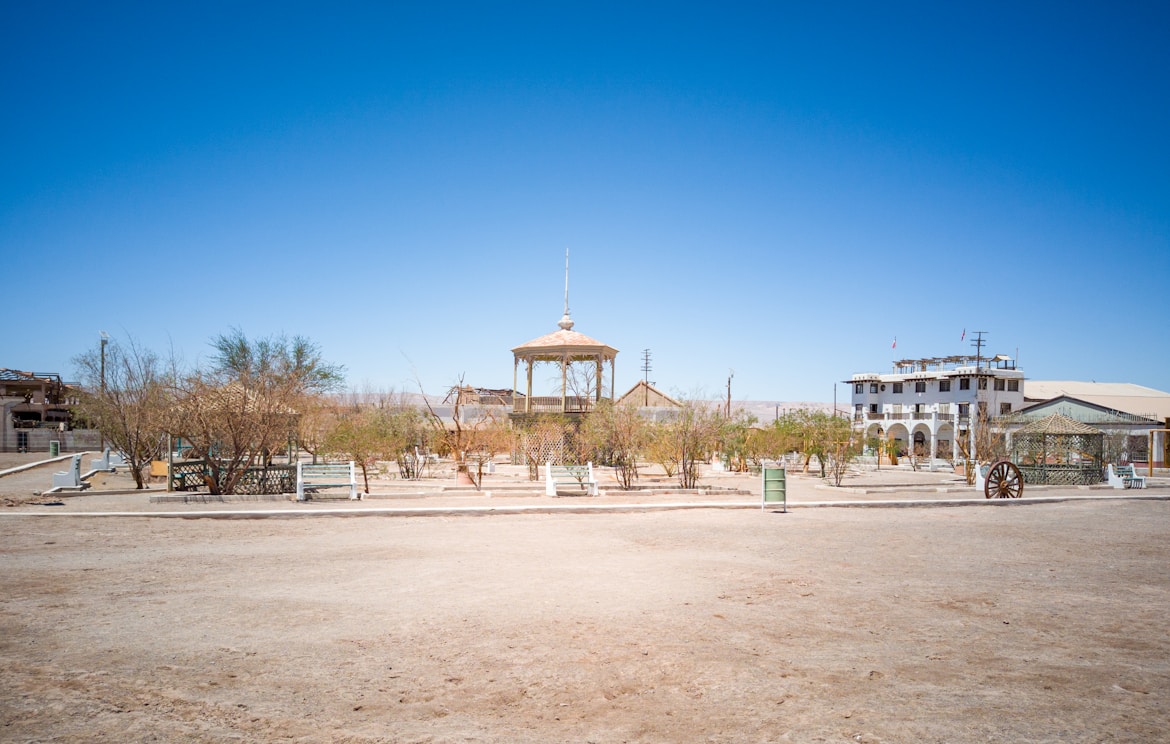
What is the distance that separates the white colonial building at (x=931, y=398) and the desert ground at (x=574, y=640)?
54.0 m

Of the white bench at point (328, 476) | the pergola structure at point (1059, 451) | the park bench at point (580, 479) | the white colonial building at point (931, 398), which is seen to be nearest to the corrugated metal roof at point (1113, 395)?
the white colonial building at point (931, 398)

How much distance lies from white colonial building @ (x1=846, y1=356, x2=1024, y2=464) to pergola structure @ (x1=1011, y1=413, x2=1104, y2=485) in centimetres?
2971

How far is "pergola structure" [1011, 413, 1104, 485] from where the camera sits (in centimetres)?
2752

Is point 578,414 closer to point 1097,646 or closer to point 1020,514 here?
point 1020,514

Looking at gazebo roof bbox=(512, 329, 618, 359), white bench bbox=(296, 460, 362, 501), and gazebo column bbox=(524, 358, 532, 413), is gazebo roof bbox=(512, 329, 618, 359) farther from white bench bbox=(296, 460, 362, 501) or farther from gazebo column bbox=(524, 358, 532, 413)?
white bench bbox=(296, 460, 362, 501)

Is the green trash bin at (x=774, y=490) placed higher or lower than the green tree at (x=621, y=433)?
lower

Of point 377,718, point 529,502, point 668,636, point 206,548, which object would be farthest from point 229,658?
point 529,502

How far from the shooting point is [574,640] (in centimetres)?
621

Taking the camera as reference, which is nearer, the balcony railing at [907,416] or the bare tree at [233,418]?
the bare tree at [233,418]

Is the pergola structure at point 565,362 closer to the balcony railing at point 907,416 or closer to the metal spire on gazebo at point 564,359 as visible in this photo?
the metal spire on gazebo at point 564,359

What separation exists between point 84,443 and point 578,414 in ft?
104

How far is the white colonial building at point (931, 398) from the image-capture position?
62.4 meters

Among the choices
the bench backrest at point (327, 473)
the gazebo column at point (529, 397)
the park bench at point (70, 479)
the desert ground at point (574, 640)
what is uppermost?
the gazebo column at point (529, 397)

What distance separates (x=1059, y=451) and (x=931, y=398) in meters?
38.8
